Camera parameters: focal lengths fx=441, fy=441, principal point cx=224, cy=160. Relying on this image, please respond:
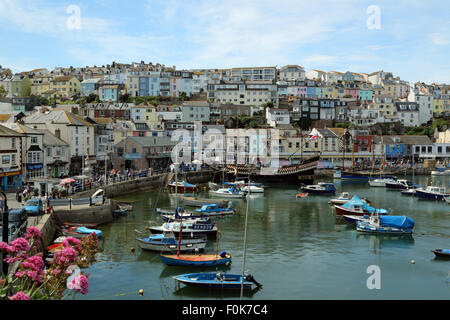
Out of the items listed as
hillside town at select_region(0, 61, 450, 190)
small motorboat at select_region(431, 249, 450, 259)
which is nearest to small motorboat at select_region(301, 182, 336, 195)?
hillside town at select_region(0, 61, 450, 190)

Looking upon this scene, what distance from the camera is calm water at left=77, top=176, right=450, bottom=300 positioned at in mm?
20781

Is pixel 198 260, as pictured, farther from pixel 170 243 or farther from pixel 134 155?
pixel 134 155

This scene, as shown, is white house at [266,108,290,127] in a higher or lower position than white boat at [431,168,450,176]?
higher

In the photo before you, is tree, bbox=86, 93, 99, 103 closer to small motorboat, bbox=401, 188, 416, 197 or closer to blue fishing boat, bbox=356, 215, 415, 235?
small motorboat, bbox=401, 188, 416, 197

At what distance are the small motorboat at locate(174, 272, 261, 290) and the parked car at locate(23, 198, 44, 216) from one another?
12853mm

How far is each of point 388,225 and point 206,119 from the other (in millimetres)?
69569

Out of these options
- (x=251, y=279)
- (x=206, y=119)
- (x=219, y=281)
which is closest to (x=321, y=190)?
(x=251, y=279)

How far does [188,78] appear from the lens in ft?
407

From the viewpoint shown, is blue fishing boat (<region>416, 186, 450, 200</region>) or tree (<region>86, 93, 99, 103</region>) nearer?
blue fishing boat (<region>416, 186, 450, 200</region>)

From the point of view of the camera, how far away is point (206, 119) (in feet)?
327

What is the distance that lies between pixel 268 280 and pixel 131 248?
972cm

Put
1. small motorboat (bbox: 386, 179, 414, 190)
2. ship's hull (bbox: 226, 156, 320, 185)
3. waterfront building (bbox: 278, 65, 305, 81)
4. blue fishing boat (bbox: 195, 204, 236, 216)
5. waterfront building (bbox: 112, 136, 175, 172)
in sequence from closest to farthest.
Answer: blue fishing boat (bbox: 195, 204, 236, 216) < small motorboat (bbox: 386, 179, 414, 190) < waterfront building (bbox: 112, 136, 175, 172) < ship's hull (bbox: 226, 156, 320, 185) < waterfront building (bbox: 278, 65, 305, 81)

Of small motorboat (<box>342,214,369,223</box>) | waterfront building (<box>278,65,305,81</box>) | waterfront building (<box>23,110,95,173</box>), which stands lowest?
small motorboat (<box>342,214,369,223</box>)

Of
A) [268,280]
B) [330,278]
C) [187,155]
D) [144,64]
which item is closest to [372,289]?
[330,278]
